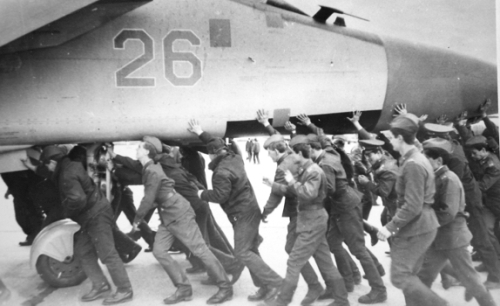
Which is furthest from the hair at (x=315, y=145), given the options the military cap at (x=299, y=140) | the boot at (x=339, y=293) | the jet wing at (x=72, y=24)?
the jet wing at (x=72, y=24)

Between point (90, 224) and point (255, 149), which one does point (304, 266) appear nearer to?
point (255, 149)

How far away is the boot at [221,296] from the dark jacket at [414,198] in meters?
1.62

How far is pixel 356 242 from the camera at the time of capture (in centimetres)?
388

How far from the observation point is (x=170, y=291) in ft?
13.6

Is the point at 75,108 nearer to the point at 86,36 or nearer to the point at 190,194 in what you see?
the point at 86,36

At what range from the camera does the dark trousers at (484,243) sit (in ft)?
13.0

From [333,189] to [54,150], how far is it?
2.64 m

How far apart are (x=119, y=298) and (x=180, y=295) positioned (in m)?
0.57

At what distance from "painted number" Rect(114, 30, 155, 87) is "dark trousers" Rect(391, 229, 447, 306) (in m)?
2.67

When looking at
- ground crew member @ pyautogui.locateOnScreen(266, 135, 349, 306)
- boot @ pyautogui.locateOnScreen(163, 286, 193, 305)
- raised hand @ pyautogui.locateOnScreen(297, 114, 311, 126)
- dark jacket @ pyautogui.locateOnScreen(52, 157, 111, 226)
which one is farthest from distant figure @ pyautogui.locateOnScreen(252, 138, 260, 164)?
dark jacket @ pyautogui.locateOnScreen(52, 157, 111, 226)

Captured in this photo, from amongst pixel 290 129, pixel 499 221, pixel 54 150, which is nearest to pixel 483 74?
pixel 499 221

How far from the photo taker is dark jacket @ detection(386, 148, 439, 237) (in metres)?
3.08

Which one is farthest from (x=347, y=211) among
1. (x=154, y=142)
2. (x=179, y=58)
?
(x=179, y=58)

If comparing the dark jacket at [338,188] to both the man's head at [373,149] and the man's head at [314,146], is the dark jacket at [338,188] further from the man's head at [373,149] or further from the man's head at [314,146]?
the man's head at [373,149]
